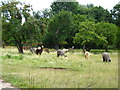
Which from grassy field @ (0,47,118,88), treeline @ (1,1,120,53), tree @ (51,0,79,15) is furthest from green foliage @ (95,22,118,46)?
grassy field @ (0,47,118,88)

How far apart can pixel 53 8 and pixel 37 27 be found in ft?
102

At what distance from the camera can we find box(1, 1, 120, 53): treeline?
2828cm

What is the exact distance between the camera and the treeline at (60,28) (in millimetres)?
28281

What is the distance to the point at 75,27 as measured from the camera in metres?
46.0

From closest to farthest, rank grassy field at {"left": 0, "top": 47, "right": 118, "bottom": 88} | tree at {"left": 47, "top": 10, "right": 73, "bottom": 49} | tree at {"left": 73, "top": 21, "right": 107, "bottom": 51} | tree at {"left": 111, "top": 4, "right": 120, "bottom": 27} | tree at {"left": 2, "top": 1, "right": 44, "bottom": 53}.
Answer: grassy field at {"left": 0, "top": 47, "right": 118, "bottom": 88} < tree at {"left": 2, "top": 1, "right": 44, "bottom": 53} < tree at {"left": 73, "top": 21, "right": 107, "bottom": 51} < tree at {"left": 47, "top": 10, "right": 73, "bottom": 49} < tree at {"left": 111, "top": 4, "right": 120, "bottom": 27}

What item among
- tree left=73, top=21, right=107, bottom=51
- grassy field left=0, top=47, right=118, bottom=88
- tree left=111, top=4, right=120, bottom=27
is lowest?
grassy field left=0, top=47, right=118, bottom=88

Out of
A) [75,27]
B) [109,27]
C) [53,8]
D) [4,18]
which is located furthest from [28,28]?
[53,8]

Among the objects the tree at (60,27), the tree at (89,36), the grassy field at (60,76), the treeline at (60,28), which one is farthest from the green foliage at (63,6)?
the grassy field at (60,76)

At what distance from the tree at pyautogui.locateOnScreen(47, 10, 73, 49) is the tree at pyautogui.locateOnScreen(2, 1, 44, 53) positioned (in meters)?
16.2

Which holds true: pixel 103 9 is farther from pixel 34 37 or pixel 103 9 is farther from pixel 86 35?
pixel 34 37

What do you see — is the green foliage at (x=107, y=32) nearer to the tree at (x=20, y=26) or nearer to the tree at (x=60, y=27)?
the tree at (x=60, y=27)

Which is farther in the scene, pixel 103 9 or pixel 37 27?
pixel 103 9

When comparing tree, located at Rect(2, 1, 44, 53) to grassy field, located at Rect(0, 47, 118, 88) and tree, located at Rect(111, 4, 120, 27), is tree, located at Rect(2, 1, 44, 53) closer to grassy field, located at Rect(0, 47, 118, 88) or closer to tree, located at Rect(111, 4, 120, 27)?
grassy field, located at Rect(0, 47, 118, 88)

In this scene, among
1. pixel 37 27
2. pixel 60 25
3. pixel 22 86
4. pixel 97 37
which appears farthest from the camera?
pixel 60 25
